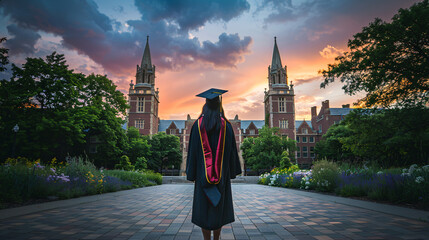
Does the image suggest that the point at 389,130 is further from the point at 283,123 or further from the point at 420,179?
the point at 283,123

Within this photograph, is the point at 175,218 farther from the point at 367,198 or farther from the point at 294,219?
the point at 367,198

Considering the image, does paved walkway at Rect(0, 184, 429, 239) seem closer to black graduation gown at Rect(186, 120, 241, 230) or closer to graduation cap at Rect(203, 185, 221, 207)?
black graduation gown at Rect(186, 120, 241, 230)

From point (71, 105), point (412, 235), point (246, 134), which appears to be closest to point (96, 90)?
point (71, 105)

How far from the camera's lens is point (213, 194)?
2.89 meters

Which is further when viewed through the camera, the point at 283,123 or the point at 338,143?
the point at 283,123

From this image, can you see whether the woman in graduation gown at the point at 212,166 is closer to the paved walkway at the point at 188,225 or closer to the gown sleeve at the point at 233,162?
the gown sleeve at the point at 233,162

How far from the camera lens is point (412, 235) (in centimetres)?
364

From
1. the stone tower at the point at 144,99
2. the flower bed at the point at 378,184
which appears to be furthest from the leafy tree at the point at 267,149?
the flower bed at the point at 378,184

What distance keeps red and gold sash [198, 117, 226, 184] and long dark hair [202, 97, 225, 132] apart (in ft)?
0.20

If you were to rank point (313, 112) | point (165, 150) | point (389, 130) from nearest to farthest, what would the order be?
point (389, 130) < point (165, 150) < point (313, 112)

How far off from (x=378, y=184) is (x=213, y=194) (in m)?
7.41

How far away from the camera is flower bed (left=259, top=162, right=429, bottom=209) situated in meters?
6.52

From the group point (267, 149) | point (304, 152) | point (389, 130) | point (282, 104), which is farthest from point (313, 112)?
point (389, 130)

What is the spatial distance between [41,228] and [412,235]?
6.07 m
